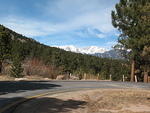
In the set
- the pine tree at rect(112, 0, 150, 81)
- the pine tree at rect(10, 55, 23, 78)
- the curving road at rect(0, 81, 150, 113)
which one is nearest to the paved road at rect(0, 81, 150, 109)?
the curving road at rect(0, 81, 150, 113)

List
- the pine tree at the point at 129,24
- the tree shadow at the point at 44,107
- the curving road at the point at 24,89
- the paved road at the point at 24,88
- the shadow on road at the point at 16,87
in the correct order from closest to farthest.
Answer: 1. the tree shadow at the point at 44,107
2. the curving road at the point at 24,89
3. the paved road at the point at 24,88
4. the shadow on road at the point at 16,87
5. the pine tree at the point at 129,24

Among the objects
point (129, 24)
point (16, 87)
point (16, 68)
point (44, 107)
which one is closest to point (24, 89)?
point (16, 87)

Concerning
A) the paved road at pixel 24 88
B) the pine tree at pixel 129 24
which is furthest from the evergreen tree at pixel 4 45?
the paved road at pixel 24 88

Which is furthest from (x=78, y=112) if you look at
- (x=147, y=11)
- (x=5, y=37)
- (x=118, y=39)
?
(x=5, y=37)

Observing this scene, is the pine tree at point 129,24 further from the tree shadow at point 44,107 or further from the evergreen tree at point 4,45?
the tree shadow at point 44,107

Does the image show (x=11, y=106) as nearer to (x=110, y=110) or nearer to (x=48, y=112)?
(x=48, y=112)

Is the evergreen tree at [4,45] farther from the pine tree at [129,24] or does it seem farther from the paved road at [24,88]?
the paved road at [24,88]

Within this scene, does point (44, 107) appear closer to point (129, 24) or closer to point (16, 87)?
point (16, 87)

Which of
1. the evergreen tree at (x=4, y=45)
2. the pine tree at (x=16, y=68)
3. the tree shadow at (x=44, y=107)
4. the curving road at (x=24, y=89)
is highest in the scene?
the evergreen tree at (x=4, y=45)

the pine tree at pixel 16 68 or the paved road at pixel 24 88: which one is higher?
the pine tree at pixel 16 68

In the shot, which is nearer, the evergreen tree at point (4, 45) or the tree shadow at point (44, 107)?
the tree shadow at point (44, 107)

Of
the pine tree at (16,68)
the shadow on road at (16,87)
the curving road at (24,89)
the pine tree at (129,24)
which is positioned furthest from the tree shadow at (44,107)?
the pine tree at (16,68)

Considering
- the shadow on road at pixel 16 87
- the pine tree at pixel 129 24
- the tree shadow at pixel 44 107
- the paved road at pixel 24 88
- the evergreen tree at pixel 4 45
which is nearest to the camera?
the tree shadow at pixel 44 107

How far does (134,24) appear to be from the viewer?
34969 millimetres
